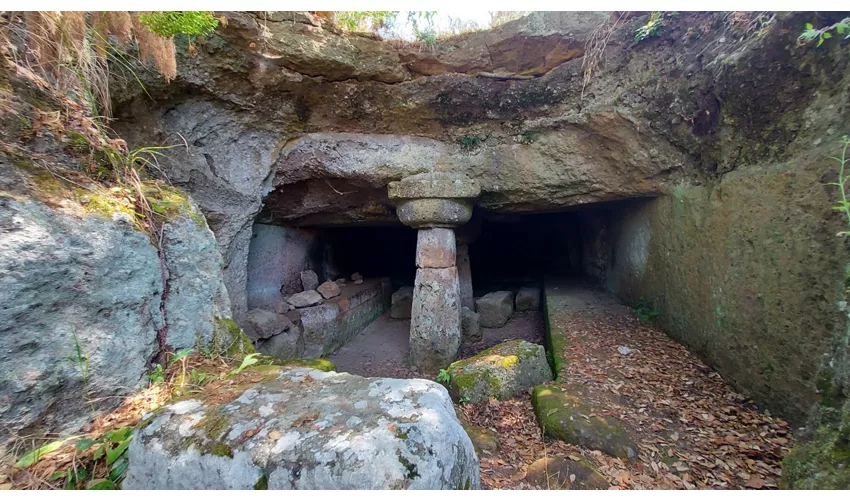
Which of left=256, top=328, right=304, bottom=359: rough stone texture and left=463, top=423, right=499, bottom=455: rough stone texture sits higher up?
left=256, top=328, right=304, bottom=359: rough stone texture

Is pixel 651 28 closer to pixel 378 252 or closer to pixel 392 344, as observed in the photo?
pixel 392 344

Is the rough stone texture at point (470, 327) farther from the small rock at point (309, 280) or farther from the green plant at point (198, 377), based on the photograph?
the green plant at point (198, 377)

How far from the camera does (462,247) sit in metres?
6.40

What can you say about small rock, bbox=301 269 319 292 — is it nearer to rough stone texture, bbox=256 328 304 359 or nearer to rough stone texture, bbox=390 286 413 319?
rough stone texture, bbox=256 328 304 359

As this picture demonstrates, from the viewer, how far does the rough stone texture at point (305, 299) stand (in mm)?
5155

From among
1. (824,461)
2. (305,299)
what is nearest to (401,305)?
(305,299)

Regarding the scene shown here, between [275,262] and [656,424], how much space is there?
4862mm

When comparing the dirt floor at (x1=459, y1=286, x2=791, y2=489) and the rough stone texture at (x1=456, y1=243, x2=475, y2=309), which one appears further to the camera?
the rough stone texture at (x1=456, y1=243, x2=475, y2=309)

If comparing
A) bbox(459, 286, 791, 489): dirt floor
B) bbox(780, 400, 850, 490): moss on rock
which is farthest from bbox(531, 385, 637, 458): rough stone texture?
bbox(780, 400, 850, 490): moss on rock

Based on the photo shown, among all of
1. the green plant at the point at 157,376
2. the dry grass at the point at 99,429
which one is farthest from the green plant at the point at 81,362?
the green plant at the point at 157,376

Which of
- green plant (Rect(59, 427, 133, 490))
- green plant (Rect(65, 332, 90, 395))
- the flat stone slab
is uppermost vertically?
the flat stone slab

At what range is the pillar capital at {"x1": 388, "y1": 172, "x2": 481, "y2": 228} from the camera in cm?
450

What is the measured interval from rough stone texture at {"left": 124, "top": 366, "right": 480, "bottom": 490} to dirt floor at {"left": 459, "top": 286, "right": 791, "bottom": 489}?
1.10 m

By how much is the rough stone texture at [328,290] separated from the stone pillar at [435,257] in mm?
1546
